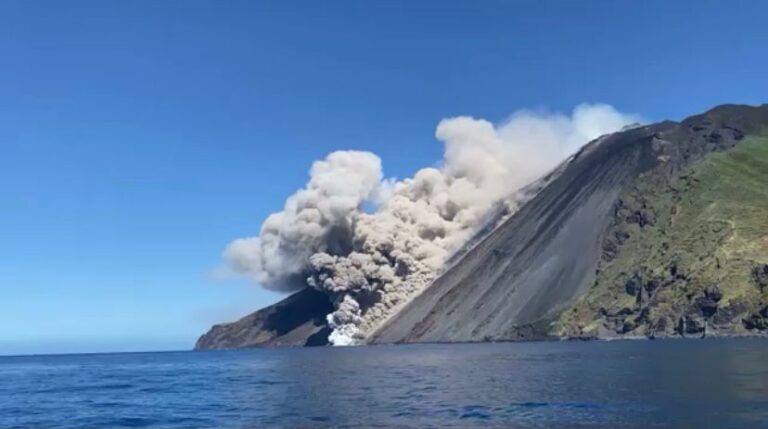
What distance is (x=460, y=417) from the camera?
2140 inches

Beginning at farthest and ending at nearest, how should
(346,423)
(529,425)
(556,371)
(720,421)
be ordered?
(556,371)
(346,423)
(529,425)
(720,421)

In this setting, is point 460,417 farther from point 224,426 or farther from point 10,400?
point 10,400

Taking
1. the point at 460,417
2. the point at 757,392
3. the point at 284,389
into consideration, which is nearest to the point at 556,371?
the point at 284,389

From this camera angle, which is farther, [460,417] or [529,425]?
[460,417]

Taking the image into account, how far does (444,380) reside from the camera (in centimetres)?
9088

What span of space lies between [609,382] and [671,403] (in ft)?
66.1

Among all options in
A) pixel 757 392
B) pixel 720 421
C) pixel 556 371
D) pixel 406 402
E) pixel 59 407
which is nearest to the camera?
pixel 720 421

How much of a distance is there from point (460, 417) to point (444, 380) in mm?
36842

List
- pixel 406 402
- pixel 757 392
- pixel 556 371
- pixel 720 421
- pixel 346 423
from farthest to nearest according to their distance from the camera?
1. pixel 556 371
2. pixel 406 402
3. pixel 757 392
4. pixel 346 423
5. pixel 720 421

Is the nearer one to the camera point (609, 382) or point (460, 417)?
point (460, 417)

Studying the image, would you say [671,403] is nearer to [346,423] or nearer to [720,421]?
[720,421]

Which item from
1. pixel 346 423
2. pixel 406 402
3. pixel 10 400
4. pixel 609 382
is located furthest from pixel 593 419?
pixel 10 400

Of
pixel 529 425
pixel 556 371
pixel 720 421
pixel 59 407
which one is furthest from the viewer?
pixel 556 371

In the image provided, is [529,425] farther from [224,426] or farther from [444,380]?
[444,380]
